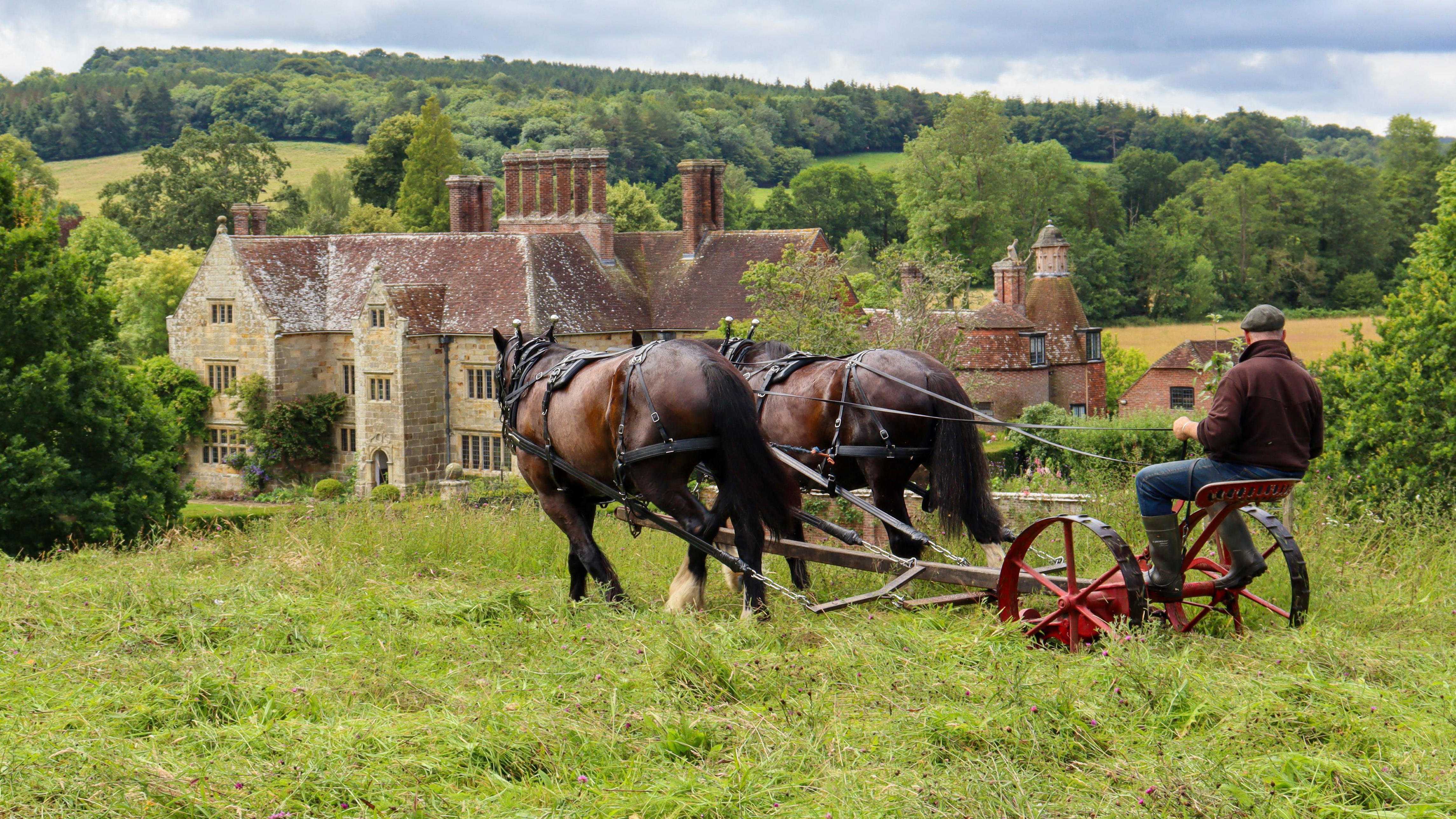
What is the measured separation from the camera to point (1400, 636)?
19.1 feet

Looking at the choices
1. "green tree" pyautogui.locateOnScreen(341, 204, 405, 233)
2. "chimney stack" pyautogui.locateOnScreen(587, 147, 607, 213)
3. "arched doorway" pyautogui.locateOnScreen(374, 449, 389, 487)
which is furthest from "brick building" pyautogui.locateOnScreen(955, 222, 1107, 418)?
"green tree" pyautogui.locateOnScreen(341, 204, 405, 233)

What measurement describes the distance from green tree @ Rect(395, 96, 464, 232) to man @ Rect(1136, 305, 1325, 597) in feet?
199

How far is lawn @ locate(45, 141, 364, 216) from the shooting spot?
332 feet

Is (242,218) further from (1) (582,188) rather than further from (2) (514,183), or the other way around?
(1) (582,188)

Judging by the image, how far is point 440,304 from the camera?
38344 millimetres

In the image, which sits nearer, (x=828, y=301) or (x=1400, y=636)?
(x=1400, y=636)

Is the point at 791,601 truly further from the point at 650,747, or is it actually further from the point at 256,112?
the point at 256,112

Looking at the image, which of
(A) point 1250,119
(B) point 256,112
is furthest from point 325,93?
(A) point 1250,119

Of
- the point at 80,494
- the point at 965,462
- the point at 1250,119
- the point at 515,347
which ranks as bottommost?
the point at 80,494

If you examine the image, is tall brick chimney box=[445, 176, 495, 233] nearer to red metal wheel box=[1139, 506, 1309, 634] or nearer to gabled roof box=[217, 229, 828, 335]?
gabled roof box=[217, 229, 828, 335]

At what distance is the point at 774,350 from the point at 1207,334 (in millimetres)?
60666

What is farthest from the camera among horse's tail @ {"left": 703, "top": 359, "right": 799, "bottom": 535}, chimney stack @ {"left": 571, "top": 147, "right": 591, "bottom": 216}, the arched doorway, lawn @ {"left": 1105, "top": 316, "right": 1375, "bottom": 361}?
lawn @ {"left": 1105, "top": 316, "right": 1375, "bottom": 361}

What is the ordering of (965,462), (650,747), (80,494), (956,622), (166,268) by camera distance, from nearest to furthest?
1. (650,747)
2. (956,622)
3. (965,462)
4. (80,494)
5. (166,268)

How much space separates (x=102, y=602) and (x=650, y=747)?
13.5ft
